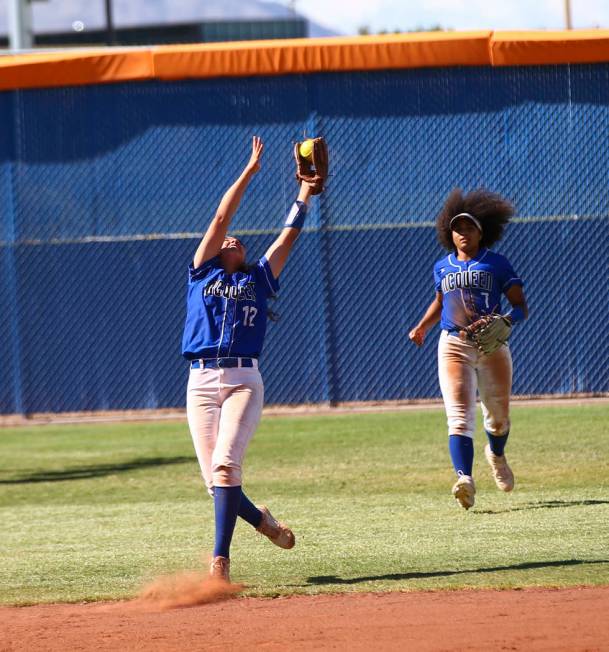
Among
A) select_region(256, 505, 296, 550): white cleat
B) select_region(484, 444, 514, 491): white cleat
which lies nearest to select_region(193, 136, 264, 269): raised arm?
select_region(256, 505, 296, 550): white cleat

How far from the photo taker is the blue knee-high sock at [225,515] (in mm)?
6551

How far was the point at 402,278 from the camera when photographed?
15.5m

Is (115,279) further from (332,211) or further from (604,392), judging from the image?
(604,392)

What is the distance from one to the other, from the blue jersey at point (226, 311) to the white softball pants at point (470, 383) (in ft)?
6.57

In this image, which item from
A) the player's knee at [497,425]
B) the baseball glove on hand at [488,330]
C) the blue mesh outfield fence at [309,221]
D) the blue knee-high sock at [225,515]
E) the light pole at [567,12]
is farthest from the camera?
the light pole at [567,12]

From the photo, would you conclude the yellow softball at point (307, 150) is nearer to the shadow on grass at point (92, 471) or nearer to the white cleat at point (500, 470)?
the white cleat at point (500, 470)

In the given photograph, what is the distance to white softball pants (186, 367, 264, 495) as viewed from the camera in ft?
21.8

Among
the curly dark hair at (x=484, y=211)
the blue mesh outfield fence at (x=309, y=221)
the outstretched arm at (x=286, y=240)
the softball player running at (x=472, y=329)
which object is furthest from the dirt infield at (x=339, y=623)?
the blue mesh outfield fence at (x=309, y=221)

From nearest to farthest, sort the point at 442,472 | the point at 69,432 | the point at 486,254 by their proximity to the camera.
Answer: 1. the point at 486,254
2. the point at 442,472
3. the point at 69,432

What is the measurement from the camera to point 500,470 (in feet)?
29.6

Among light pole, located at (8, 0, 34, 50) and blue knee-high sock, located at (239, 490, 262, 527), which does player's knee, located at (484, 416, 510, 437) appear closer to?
blue knee-high sock, located at (239, 490, 262, 527)

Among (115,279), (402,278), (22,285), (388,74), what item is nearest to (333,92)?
(388,74)

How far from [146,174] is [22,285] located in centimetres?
214

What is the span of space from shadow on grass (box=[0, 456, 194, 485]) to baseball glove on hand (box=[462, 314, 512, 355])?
4473mm
